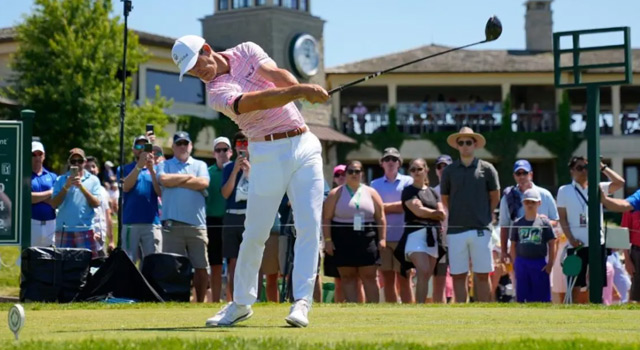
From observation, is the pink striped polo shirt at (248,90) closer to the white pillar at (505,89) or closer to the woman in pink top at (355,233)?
the woman in pink top at (355,233)

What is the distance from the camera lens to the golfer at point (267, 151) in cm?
814

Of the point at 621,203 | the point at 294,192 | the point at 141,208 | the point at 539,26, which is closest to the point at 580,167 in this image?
the point at 621,203

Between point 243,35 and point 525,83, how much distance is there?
47.3 ft

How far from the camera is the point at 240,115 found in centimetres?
819

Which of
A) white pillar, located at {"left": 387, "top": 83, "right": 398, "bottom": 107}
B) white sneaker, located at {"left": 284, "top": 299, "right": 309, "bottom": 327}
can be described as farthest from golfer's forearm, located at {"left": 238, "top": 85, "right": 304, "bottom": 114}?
white pillar, located at {"left": 387, "top": 83, "right": 398, "bottom": 107}

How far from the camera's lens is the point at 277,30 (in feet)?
179

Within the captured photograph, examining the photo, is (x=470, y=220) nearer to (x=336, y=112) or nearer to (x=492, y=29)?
(x=492, y=29)

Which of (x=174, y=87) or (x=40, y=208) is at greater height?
(x=174, y=87)

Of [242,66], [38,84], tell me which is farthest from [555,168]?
[242,66]

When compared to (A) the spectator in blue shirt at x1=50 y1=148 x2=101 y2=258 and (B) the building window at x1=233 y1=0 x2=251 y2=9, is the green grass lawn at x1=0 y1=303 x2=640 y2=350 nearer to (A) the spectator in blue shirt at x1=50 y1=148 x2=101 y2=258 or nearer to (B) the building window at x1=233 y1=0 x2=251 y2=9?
(A) the spectator in blue shirt at x1=50 y1=148 x2=101 y2=258

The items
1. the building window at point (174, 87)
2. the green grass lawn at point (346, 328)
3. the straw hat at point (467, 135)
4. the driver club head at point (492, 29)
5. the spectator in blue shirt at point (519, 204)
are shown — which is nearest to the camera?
the green grass lawn at point (346, 328)

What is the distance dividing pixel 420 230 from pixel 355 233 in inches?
29.5

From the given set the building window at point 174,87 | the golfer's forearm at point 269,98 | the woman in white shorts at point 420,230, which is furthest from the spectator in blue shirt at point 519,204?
the building window at point 174,87

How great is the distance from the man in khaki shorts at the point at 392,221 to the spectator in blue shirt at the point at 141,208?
2.73 m
